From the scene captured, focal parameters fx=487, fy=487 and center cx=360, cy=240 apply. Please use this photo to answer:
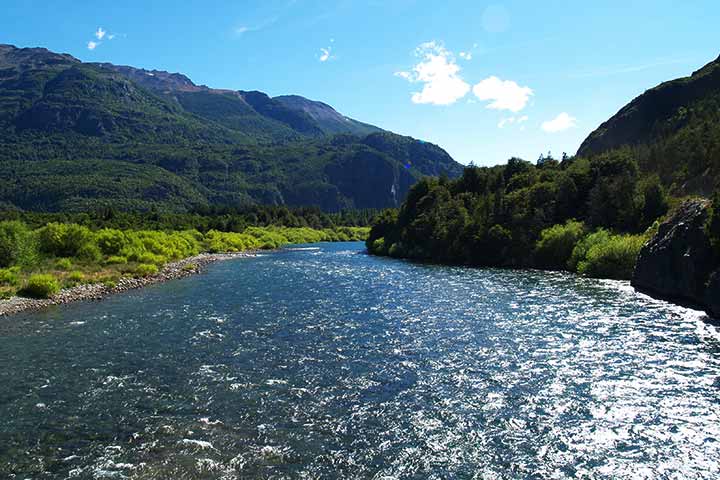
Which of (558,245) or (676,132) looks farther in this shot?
(676,132)

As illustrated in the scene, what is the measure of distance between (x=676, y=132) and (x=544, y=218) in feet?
225

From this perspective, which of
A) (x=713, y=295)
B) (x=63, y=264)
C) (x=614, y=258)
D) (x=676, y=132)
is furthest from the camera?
(x=676, y=132)

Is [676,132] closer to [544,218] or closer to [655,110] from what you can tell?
[655,110]

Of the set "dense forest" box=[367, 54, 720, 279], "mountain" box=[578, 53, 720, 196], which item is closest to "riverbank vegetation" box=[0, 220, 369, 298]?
"dense forest" box=[367, 54, 720, 279]

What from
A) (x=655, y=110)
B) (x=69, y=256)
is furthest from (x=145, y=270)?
(x=655, y=110)

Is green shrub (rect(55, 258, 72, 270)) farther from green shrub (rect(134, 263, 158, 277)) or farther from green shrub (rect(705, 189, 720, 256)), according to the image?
green shrub (rect(705, 189, 720, 256))

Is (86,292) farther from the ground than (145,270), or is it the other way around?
(86,292)

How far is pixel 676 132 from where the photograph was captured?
404ft

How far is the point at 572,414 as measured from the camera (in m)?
19.6

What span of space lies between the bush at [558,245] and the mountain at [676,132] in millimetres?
20428

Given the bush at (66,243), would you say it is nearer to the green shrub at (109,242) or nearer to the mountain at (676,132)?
the green shrub at (109,242)

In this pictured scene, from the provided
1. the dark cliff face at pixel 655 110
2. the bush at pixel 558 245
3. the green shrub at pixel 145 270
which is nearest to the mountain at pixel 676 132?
the dark cliff face at pixel 655 110

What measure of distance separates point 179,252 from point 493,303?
235ft

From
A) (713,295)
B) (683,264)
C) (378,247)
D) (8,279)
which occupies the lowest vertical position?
(378,247)
